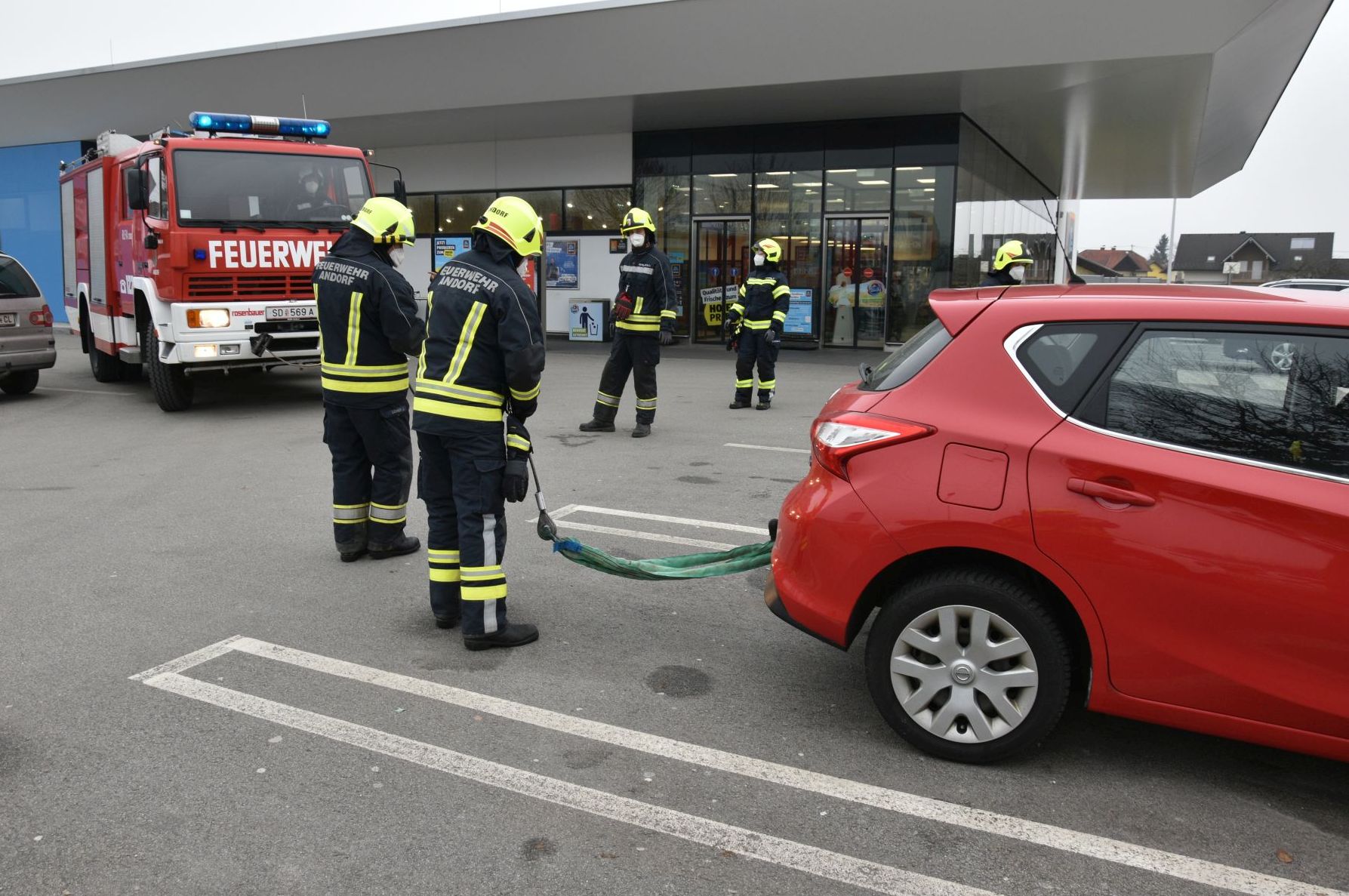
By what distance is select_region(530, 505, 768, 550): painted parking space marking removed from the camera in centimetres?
616

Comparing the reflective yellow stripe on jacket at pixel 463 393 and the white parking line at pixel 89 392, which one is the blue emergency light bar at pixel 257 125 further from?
the reflective yellow stripe on jacket at pixel 463 393

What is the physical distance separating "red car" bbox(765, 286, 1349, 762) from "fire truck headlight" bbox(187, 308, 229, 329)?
8.50 m

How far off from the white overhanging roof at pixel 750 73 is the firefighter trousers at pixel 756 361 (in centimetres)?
634

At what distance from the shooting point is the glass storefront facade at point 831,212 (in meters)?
19.1

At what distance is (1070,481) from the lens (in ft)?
10.5

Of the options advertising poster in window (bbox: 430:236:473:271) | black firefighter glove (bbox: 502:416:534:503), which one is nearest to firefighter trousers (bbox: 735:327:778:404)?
black firefighter glove (bbox: 502:416:534:503)

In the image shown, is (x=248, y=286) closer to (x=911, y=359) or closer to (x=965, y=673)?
(x=911, y=359)

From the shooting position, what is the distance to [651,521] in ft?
21.9

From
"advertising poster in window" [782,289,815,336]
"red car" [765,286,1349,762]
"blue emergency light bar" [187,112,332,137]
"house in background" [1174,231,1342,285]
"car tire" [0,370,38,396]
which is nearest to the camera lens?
"red car" [765,286,1349,762]

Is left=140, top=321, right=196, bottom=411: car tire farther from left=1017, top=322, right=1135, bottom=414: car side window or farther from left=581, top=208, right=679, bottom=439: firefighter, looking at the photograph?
left=1017, top=322, right=1135, bottom=414: car side window

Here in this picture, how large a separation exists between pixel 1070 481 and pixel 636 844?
1734 millimetres

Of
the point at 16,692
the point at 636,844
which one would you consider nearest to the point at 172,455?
the point at 16,692

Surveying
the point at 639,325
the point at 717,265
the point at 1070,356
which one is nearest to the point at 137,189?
the point at 639,325

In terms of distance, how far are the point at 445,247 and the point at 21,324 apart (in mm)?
12631
